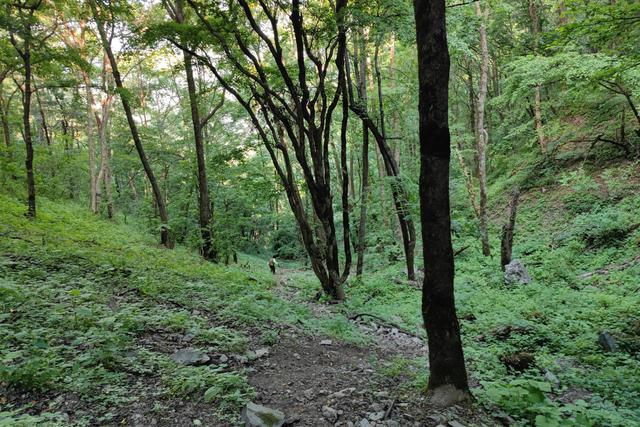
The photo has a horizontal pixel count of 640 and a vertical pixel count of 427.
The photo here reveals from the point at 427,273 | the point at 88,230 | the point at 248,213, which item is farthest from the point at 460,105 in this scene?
the point at 427,273

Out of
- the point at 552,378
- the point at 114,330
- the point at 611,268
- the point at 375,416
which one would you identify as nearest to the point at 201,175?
the point at 114,330

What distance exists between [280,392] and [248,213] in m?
25.0

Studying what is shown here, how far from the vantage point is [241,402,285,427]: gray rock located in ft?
10.3

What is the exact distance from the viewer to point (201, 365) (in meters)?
4.16

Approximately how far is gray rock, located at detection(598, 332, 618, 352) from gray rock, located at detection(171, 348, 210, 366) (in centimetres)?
568

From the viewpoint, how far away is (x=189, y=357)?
4238mm

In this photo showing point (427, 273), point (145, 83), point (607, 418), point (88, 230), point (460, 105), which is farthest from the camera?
point (460, 105)

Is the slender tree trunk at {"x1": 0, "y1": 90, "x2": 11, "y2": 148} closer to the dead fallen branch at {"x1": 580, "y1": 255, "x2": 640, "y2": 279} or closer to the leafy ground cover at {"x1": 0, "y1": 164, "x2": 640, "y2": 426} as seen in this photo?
the leafy ground cover at {"x1": 0, "y1": 164, "x2": 640, "y2": 426}

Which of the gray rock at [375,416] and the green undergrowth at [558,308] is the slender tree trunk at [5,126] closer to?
the green undergrowth at [558,308]

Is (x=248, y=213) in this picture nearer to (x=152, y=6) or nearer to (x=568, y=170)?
(x=152, y=6)

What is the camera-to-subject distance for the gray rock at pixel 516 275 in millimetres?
9562

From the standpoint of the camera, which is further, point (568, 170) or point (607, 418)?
point (568, 170)

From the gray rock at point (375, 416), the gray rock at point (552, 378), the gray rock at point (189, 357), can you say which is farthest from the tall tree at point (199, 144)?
the gray rock at point (552, 378)

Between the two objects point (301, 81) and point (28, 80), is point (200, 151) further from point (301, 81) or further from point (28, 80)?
point (301, 81)
